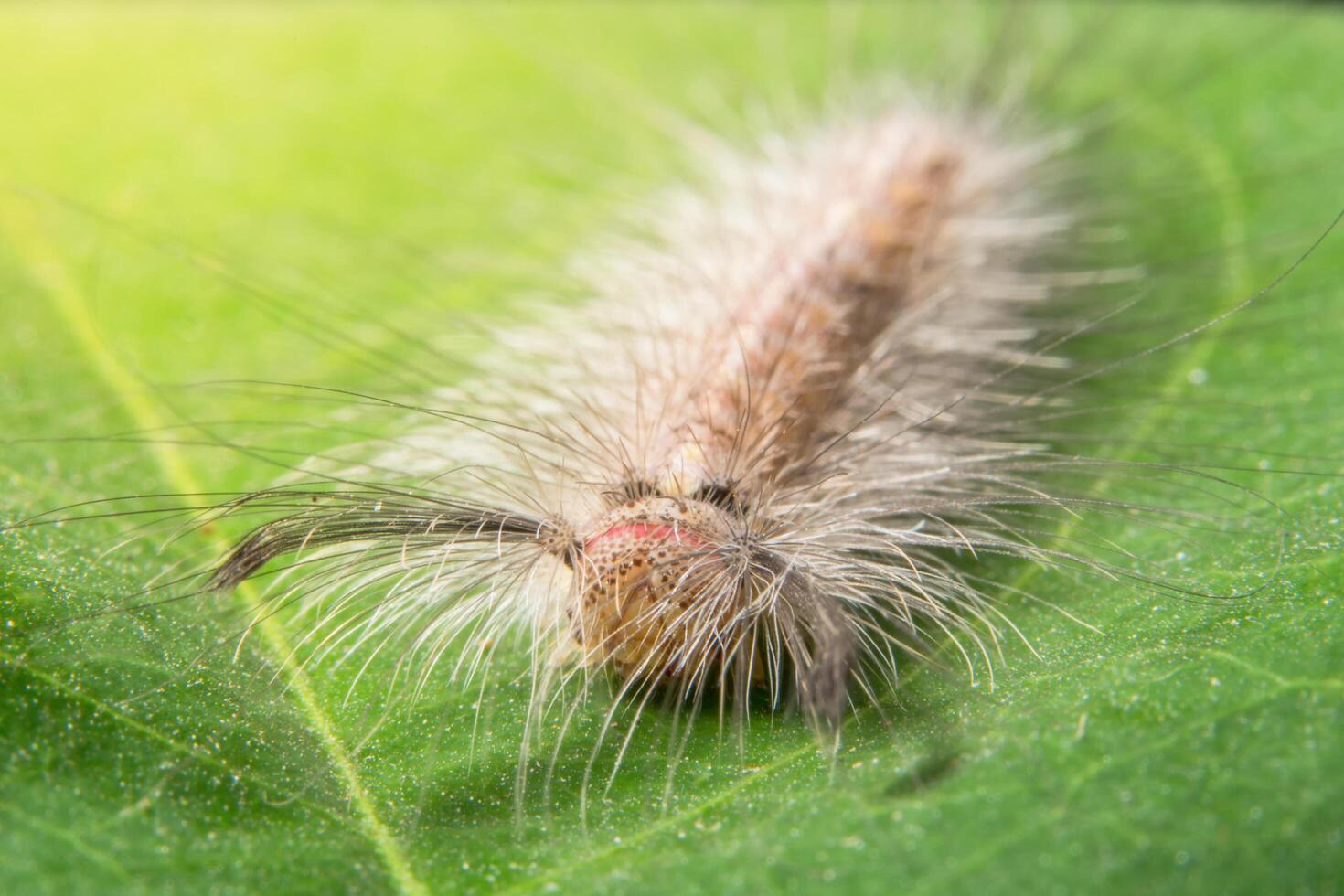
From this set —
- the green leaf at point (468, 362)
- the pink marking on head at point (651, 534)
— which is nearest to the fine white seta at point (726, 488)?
the pink marking on head at point (651, 534)

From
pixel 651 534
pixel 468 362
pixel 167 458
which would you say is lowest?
pixel 651 534

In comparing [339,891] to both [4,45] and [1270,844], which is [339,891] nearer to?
[1270,844]

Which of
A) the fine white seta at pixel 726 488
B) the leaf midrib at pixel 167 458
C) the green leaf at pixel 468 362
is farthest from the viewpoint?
the fine white seta at pixel 726 488

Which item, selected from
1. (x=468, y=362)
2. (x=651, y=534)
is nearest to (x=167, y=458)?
(x=468, y=362)

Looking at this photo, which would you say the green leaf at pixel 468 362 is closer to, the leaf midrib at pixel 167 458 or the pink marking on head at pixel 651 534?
the leaf midrib at pixel 167 458

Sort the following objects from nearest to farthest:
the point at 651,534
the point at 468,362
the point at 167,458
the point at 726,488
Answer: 1. the point at 651,534
2. the point at 726,488
3. the point at 167,458
4. the point at 468,362

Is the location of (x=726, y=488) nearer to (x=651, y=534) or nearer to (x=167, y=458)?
(x=651, y=534)

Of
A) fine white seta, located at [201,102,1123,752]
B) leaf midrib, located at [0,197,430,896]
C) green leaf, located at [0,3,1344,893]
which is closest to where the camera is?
green leaf, located at [0,3,1344,893]

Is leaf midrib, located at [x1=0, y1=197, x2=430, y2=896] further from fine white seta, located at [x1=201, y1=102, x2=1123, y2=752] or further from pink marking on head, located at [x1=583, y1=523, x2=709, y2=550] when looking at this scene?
pink marking on head, located at [x1=583, y1=523, x2=709, y2=550]

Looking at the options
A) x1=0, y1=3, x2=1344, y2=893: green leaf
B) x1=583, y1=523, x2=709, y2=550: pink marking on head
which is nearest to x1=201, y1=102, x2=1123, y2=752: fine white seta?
x1=583, y1=523, x2=709, y2=550: pink marking on head
